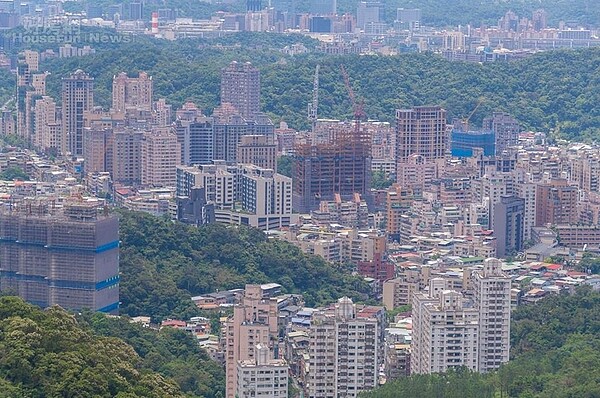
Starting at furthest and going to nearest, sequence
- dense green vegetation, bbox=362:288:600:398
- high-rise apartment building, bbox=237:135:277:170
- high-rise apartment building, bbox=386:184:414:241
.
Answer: high-rise apartment building, bbox=237:135:277:170, high-rise apartment building, bbox=386:184:414:241, dense green vegetation, bbox=362:288:600:398

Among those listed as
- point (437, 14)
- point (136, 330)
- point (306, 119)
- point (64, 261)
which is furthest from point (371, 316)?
point (437, 14)

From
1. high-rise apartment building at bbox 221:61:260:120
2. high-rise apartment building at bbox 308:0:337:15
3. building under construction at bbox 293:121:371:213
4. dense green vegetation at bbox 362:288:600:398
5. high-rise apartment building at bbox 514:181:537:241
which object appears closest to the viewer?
dense green vegetation at bbox 362:288:600:398

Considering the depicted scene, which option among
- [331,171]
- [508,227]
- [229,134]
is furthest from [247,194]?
[229,134]

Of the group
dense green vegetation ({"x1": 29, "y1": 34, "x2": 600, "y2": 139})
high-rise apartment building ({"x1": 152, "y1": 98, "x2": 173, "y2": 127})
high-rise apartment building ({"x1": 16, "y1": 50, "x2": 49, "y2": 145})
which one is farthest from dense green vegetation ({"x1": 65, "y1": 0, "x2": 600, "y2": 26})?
high-rise apartment building ({"x1": 152, "y1": 98, "x2": 173, "y2": 127})

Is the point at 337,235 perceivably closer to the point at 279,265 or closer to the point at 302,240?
the point at 302,240

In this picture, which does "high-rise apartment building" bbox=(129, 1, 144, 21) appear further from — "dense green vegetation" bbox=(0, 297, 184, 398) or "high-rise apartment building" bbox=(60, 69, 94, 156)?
"dense green vegetation" bbox=(0, 297, 184, 398)
